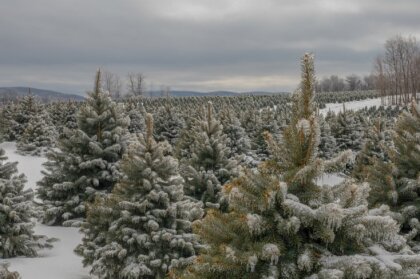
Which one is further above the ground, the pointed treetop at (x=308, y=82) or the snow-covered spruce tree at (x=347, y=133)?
the pointed treetop at (x=308, y=82)

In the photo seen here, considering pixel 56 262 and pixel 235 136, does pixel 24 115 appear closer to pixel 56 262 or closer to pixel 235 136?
pixel 235 136

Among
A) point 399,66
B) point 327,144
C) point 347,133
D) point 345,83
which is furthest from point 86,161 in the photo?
point 345,83

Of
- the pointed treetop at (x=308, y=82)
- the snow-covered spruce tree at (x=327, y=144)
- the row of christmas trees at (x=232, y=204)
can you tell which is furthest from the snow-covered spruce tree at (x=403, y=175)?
the snow-covered spruce tree at (x=327, y=144)

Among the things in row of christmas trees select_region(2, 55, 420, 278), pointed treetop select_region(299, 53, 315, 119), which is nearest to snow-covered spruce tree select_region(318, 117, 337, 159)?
row of christmas trees select_region(2, 55, 420, 278)

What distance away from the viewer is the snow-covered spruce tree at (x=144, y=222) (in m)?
8.85

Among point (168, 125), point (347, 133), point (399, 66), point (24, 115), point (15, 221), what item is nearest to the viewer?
point (15, 221)

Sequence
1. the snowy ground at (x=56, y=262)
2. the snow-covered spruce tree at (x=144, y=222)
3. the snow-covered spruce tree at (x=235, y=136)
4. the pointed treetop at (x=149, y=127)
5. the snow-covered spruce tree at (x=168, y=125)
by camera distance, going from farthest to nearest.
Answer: the snow-covered spruce tree at (x=168, y=125), the snow-covered spruce tree at (x=235, y=136), the snowy ground at (x=56, y=262), the pointed treetop at (x=149, y=127), the snow-covered spruce tree at (x=144, y=222)

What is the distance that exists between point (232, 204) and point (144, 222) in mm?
5145

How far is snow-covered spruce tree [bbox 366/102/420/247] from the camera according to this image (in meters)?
8.56

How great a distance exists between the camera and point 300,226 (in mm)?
4211

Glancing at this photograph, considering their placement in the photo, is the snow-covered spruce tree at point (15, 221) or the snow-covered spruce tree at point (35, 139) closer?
the snow-covered spruce tree at point (15, 221)

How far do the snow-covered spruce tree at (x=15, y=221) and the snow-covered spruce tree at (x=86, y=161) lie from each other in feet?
7.98

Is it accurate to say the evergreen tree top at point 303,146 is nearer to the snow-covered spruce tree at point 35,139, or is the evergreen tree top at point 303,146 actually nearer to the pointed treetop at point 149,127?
the pointed treetop at point 149,127

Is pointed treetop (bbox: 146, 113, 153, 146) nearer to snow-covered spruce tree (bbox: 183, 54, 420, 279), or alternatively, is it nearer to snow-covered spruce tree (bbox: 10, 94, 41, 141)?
snow-covered spruce tree (bbox: 183, 54, 420, 279)
